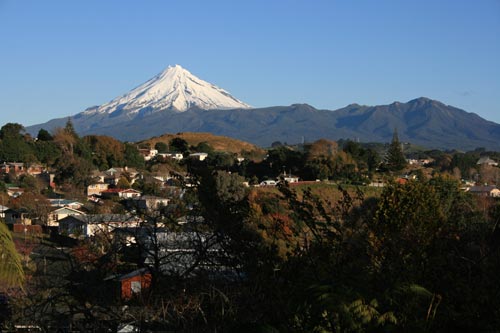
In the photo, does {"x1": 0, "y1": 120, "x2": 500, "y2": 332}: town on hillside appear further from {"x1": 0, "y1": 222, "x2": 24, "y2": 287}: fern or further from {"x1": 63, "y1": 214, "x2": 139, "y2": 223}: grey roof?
{"x1": 63, "y1": 214, "x2": 139, "y2": 223}: grey roof

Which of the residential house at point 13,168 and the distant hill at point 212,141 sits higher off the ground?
the distant hill at point 212,141

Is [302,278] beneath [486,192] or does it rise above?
above

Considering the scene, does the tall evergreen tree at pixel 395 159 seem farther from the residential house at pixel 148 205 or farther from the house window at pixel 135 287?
the house window at pixel 135 287

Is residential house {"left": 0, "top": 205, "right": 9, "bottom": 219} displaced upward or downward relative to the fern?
downward

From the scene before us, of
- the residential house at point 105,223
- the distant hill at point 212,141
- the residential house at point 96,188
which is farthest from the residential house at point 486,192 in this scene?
the distant hill at point 212,141

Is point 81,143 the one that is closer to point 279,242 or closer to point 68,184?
point 68,184

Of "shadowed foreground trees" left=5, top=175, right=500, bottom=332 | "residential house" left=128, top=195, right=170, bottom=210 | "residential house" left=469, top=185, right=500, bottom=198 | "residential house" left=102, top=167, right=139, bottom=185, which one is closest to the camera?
"shadowed foreground trees" left=5, top=175, right=500, bottom=332

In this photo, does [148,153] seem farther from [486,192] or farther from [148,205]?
[148,205]

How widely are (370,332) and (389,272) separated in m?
0.92

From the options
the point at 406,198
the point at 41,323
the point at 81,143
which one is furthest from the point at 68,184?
the point at 41,323

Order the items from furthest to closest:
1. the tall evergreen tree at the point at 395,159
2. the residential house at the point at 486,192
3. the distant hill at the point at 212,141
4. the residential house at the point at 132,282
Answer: the distant hill at the point at 212,141, the tall evergreen tree at the point at 395,159, the residential house at the point at 486,192, the residential house at the point at 132,282

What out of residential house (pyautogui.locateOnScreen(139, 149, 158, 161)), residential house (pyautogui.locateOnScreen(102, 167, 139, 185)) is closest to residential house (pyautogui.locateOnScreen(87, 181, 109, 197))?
residential house (pyautogui.locateOnScreen(102, 167, 139, 185))

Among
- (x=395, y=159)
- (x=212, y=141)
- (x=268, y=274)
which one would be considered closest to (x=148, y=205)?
(x=268, y=274)

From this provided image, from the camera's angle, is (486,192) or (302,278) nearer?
(302,278)
